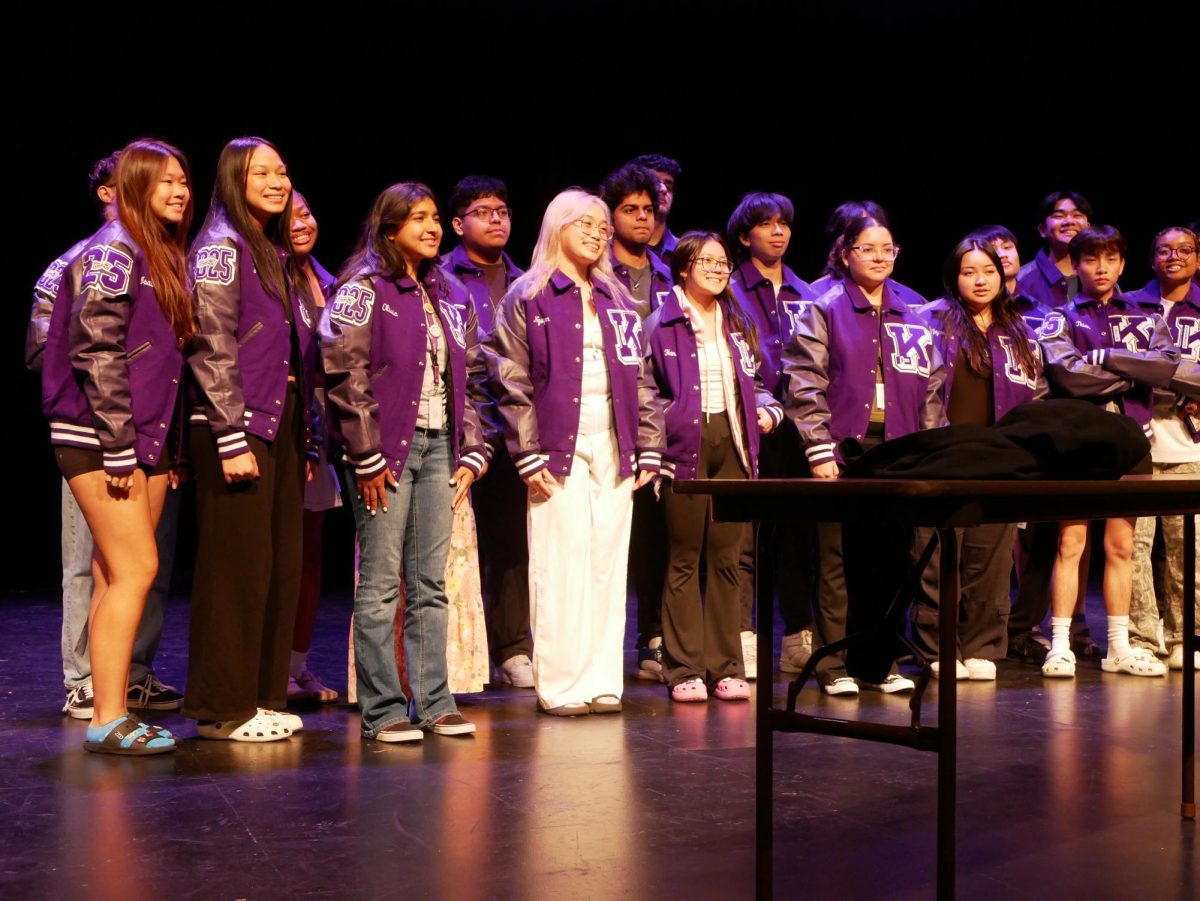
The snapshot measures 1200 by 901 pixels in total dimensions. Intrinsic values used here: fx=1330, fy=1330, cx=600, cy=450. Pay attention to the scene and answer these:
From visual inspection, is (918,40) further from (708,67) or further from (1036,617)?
(1036,617)

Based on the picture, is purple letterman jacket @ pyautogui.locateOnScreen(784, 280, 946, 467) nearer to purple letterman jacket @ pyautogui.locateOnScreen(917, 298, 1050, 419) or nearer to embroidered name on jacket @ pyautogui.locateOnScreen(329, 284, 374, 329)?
purple letterman jacket @ pyautogui.locateOnScreen(917, 298, 1050, 419)

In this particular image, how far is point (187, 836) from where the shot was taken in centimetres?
279

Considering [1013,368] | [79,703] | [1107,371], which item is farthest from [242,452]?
[1107,371]

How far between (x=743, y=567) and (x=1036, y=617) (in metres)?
1.36

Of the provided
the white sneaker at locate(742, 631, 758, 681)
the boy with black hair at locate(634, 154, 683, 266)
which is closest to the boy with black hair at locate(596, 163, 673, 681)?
the boy with black hair at locate(634, 154, 683, 266)

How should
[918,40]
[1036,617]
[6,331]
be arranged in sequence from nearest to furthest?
[1036,617]
[6,331]
[918,40]

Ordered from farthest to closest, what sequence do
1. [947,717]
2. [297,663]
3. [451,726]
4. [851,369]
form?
1. [851,369]
2. [297,663]
3. [451,726]
4. [947,717]

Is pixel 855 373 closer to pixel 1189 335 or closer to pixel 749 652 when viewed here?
pixel 749 652

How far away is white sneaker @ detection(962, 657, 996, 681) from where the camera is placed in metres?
4.91

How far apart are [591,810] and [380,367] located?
4.96ft

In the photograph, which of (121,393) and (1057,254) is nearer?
(121,393)

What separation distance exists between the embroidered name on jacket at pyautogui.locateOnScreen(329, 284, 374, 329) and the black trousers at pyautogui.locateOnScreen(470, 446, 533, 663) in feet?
3.97

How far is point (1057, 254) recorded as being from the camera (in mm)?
6008

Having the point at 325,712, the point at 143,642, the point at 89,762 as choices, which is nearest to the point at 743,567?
the point at 325,712
